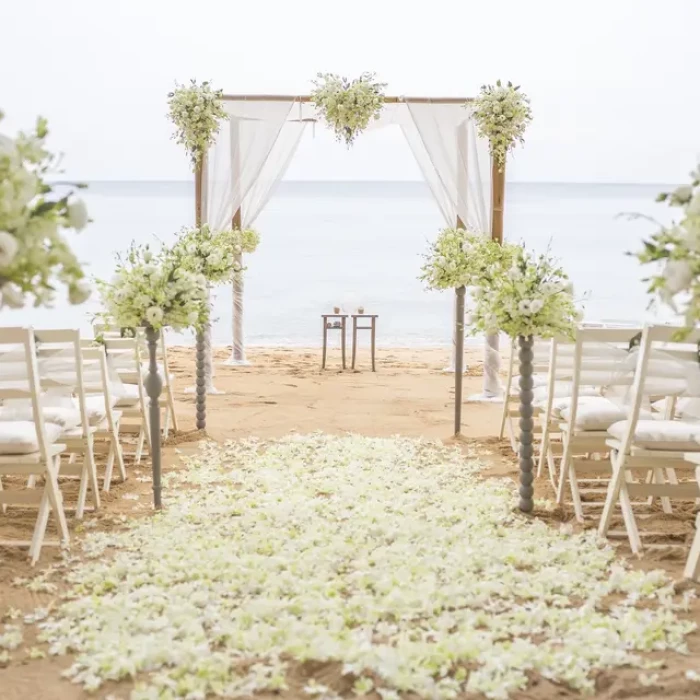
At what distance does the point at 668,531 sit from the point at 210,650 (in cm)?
264

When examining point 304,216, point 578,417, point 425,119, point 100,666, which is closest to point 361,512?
point 578,417

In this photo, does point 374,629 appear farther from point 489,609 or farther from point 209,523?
point 209,523

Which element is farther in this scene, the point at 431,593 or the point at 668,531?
the point at 668,531

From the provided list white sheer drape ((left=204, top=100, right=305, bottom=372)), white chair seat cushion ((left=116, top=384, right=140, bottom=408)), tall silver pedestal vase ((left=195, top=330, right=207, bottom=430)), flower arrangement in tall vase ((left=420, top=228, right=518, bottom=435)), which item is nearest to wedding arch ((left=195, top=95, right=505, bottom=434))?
white sheer drape ((left=204, top=100, right=305, bottom=372))

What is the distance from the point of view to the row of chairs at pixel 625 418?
4250mm

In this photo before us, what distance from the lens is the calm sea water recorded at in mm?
18219

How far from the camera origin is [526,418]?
4.95 meters

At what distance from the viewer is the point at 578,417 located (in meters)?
4.95

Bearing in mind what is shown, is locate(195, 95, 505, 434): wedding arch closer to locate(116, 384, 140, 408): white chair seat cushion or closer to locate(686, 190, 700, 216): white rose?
locate(116, 384, 140, 408): white chair seat cushion

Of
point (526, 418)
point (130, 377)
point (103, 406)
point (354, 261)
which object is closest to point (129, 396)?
point (130, 377)

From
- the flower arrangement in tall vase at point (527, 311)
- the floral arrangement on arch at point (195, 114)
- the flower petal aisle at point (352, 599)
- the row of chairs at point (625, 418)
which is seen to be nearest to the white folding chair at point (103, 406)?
the flower petal aisle at point (352, 599)

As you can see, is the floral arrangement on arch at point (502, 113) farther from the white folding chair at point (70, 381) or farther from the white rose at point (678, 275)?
the white rose at point (678, 275)

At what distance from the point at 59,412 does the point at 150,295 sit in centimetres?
83

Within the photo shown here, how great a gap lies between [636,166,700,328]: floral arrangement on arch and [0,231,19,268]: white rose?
1.43 meters
